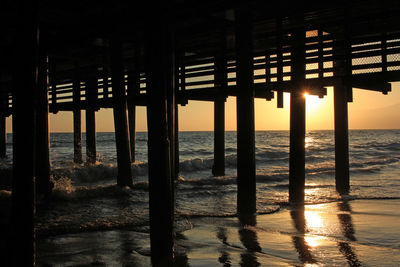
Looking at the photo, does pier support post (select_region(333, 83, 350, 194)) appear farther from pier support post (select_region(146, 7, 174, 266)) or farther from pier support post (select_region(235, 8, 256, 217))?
pier support post (select_region(146, 7, 174, 266))

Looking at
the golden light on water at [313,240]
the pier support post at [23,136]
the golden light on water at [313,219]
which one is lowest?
the golden light on water at [313,219]

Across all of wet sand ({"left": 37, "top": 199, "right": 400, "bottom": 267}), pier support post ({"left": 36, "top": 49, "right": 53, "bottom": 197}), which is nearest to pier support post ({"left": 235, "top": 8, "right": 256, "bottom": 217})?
wet sand ({"left": 37, "top": 199, "right": 400, "bottom": 267})

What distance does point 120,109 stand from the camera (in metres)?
9.71

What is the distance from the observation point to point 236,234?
251 inches

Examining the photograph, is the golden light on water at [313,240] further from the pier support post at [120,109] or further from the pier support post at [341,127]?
the pier support post at [120,109]

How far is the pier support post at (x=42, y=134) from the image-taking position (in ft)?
27.0

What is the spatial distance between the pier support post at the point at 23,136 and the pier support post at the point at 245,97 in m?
3.90

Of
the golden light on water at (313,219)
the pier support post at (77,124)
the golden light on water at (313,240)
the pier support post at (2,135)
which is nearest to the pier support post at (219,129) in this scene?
the pier support post at (77,124)

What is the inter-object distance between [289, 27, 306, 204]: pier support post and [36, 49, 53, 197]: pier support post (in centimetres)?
483

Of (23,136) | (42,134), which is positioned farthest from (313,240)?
(42,134)

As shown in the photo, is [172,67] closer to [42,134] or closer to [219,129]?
[42,134]

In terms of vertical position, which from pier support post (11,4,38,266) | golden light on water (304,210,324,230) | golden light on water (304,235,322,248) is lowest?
golden light on water (304,210,324,230)

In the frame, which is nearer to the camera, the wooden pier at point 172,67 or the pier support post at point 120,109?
the wooden pier at point 172,67

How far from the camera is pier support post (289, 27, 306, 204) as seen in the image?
25.7 ft
